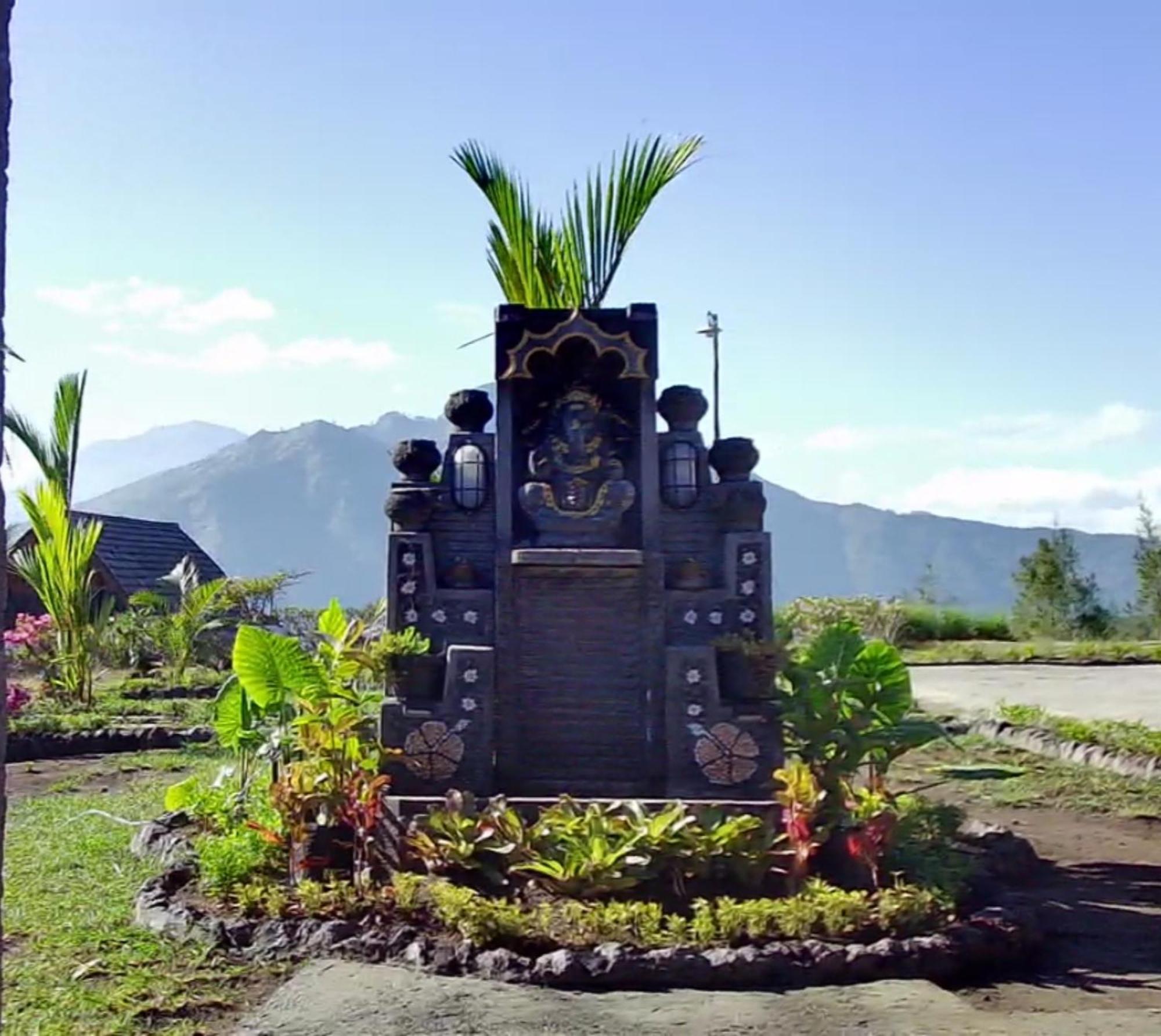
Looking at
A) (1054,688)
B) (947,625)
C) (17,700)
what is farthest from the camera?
(947,625)

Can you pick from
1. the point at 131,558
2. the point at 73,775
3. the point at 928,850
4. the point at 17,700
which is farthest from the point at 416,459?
the point at 131,558

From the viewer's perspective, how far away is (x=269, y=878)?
5.17 meters

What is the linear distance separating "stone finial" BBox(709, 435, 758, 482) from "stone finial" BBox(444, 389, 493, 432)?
1.25 metres

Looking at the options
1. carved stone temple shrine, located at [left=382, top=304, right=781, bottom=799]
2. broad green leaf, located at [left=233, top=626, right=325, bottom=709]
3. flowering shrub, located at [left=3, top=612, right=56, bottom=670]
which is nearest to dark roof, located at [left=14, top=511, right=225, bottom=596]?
flowering shrub, located at [left=3, top=612, right=56, bottom=670]

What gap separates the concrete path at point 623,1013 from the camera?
374 centimetres

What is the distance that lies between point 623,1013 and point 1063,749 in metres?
7.04

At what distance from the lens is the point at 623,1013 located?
154 inches

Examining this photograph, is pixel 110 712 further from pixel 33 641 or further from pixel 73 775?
pixel 73 775

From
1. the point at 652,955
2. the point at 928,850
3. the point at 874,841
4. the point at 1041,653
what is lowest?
the point at 652,955

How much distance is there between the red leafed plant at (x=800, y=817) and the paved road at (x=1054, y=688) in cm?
713

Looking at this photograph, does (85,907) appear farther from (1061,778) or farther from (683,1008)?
(1061,778)

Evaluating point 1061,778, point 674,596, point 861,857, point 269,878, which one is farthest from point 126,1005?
point 1061,778

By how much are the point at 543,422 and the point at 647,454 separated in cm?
59

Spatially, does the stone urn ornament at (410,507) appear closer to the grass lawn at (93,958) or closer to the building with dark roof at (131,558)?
the grass lawn at (93,958)
